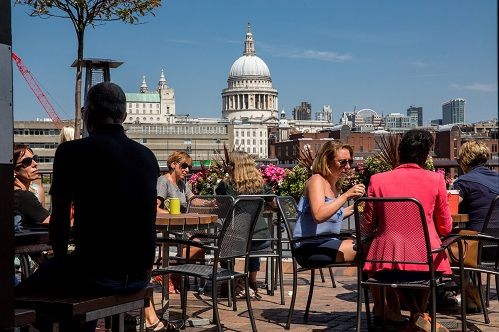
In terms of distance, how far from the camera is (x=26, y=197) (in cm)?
491

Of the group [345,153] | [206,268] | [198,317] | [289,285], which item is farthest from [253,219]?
[289,285]

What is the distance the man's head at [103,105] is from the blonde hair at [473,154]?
3.24 m

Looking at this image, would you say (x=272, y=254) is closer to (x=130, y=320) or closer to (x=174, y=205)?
(x=174, y=205)

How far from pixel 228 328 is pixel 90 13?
7.54 meters

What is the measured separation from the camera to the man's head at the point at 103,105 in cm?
327

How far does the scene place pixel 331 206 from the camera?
15.5 ft

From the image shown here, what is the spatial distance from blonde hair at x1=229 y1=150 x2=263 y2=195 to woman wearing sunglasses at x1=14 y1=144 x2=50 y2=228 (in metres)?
1.92

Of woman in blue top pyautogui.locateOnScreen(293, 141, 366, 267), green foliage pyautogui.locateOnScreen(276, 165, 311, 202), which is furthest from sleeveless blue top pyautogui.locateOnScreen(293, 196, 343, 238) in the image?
green foliage pyautogui.locateOnScreen(276, 165, 311, 202)

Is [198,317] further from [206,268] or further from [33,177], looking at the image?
[33,177]

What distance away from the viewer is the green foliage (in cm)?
1049

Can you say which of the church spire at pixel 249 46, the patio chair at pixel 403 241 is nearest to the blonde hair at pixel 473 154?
the patio chair at pixel 403 241

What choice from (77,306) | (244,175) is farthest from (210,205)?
(77,306)

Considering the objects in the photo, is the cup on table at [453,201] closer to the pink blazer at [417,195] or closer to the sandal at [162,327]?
the pink blazer at [417,195]

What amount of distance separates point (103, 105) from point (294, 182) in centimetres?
742
